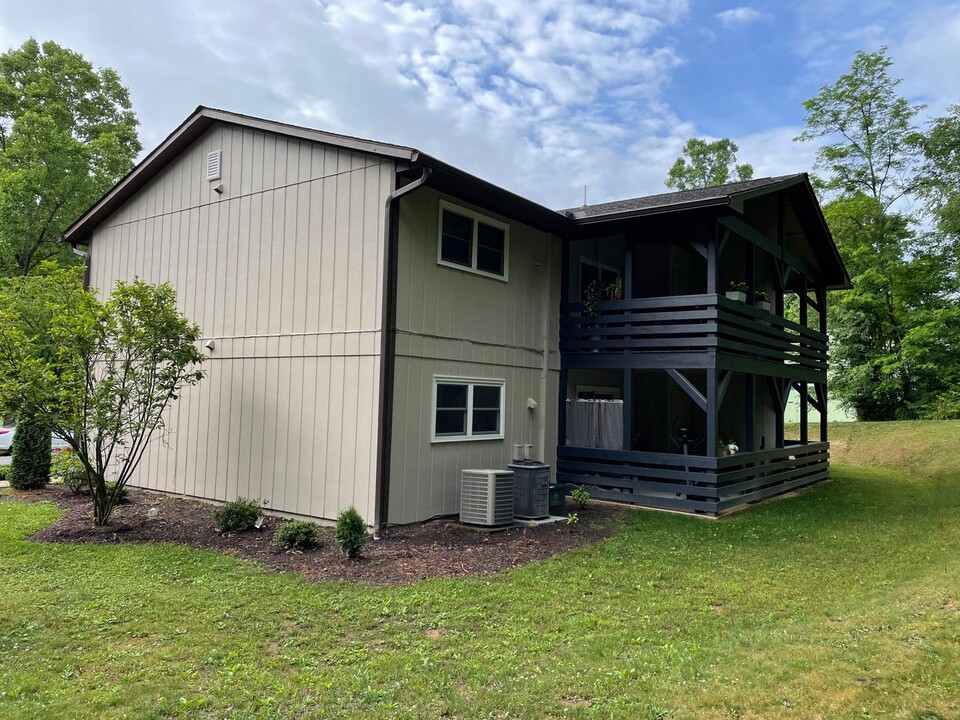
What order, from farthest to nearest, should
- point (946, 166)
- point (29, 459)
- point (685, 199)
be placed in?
1. point (946, 166)
2. point (29, 459)
3. point (685, 199)

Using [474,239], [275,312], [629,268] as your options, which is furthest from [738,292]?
[275,312]

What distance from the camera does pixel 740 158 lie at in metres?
36.1

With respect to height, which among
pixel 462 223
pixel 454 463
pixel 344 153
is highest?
pixel 344 153

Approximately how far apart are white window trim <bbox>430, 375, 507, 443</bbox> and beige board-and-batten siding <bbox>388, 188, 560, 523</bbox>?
0.06m

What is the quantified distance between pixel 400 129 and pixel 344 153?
773 inches

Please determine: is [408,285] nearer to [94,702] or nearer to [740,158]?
[94,702]

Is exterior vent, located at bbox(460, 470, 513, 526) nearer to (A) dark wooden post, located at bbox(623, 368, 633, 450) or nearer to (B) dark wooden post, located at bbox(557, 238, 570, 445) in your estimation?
(A) dark wooden post, located at bbox(623, 368, 633, 450)

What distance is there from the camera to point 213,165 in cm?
1077

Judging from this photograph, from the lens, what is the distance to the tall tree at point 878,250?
23.7 m

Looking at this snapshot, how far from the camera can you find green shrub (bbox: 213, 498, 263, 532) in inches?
327

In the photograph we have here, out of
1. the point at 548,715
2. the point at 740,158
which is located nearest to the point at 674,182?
the point at 740,158

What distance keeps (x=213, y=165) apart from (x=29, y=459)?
6.02 meters

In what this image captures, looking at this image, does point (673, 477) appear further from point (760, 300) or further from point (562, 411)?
point (760, 300)

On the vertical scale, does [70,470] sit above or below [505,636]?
above
